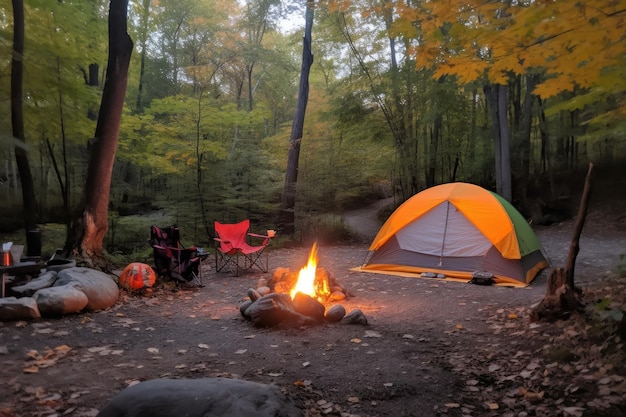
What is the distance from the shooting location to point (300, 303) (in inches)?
165

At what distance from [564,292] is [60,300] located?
4799 mm

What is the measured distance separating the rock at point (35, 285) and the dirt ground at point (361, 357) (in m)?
0.62

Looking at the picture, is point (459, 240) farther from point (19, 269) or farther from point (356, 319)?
point (19, 269)

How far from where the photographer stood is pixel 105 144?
603 cm

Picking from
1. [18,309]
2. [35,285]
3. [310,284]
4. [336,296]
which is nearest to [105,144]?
[35,285]

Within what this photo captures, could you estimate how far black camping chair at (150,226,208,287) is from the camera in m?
5.76

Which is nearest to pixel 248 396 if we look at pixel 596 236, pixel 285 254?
pixel 285 254

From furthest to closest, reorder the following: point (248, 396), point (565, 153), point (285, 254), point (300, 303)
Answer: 1. point (565, 153)
2. point (285, 254)
3. point (300, 303)
4. point (248, 396)

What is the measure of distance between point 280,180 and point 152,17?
30.4 ft

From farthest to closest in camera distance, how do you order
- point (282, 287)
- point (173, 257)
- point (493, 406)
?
1. point (173, 257)
2. point (282, 287)
3. point (493, 406)

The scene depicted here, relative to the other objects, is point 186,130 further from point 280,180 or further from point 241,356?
point 241,356

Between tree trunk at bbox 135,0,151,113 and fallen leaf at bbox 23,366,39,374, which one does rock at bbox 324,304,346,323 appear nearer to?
fallen leaf at bbox 23,366,39,374

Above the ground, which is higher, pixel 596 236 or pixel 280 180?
pixel 280 180

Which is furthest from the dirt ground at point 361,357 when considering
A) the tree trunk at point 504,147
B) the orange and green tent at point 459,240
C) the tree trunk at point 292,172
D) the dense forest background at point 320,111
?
the tree trunk at point 504,147
